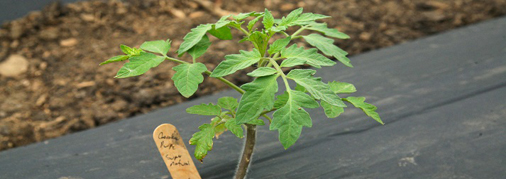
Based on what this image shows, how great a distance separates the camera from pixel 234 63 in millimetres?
1249

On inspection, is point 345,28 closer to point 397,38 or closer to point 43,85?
point 397,38

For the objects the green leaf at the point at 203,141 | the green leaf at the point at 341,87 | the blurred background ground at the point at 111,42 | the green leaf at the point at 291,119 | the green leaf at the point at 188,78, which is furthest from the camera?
the blurred background ground at the point at 111,42

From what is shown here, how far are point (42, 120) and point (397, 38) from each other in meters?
2.33

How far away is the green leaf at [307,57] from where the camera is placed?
1.24 metres

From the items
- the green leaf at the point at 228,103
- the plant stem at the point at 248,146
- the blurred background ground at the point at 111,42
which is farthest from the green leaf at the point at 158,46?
the blurred background ground at the point at 111,42

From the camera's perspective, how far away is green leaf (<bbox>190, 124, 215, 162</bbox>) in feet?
4.49

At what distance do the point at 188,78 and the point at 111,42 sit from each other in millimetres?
2321

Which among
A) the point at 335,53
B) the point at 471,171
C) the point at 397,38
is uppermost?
the point at 335,53

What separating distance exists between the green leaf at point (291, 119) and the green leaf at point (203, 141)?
10.6 inches

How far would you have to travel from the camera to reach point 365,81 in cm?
264

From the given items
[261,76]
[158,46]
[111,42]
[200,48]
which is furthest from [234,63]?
[111,42]

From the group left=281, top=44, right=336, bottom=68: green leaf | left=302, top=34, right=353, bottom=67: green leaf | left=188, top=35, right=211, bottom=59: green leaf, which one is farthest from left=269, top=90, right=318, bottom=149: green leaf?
left=188, top=35, right=211, bottom=59: green leaf

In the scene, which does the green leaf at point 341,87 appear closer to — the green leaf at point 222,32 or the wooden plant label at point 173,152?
the green leaf at point 222,32

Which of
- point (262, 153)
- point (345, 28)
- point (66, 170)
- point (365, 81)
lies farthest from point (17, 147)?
point (345, 28)
